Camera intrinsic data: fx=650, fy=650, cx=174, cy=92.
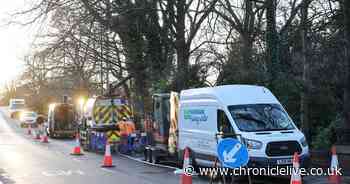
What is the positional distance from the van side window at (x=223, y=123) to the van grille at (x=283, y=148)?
128 cm

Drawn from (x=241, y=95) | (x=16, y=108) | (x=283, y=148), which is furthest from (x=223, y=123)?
(x=16, y=108)

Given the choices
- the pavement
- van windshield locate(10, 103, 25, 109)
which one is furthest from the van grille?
van windshield locate(10, 103, 25, 109)

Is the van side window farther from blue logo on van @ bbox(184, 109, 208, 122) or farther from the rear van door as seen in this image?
blue logo on van @ bbox(184, 109, 208, 122)

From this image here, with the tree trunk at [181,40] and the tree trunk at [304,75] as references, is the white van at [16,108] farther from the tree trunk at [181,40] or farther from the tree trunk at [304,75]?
the tree trunk at [304,75]

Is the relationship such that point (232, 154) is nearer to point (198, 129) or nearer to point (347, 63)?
point (198, 129)

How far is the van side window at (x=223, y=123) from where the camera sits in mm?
16797

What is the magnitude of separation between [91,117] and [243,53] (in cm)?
965

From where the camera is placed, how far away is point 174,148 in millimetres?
21016

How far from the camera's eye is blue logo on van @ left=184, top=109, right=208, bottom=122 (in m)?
18.1

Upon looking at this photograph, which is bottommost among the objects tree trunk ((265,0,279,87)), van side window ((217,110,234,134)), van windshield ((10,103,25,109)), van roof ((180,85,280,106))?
van side window ((217,110,234,134))

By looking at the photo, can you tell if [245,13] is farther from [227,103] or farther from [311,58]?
[227,103]

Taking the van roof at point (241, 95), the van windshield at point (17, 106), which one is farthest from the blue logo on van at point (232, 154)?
the van windshield at point (17, 106)

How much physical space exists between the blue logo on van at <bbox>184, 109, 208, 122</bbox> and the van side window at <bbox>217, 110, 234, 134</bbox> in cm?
65

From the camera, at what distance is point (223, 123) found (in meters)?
17.1
